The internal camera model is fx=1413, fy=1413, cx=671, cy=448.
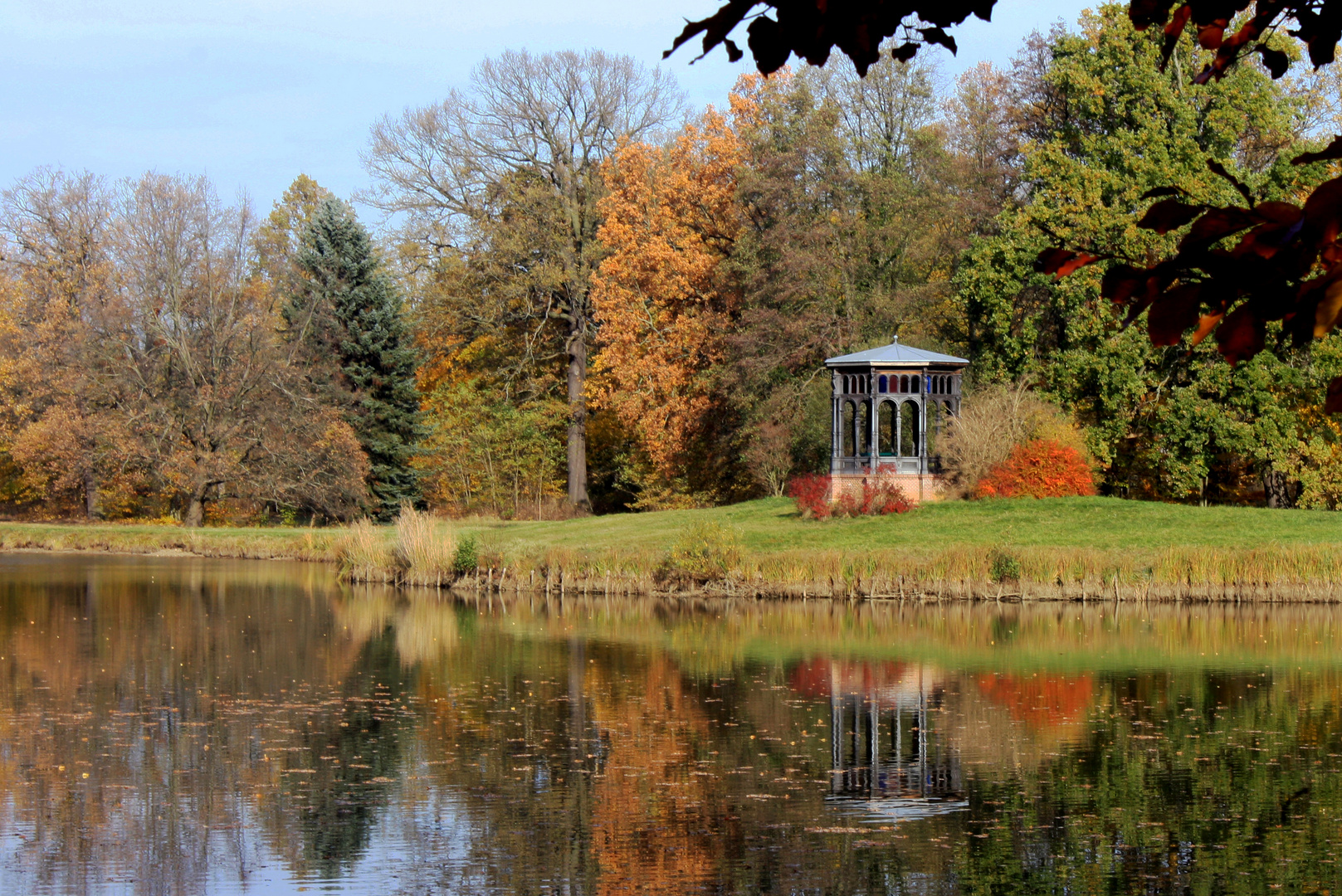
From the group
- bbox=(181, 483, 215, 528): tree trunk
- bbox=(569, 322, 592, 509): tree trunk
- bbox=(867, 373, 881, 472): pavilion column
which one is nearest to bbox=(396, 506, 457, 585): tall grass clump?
bbox=(867, 373, 881, 472): pavilion column

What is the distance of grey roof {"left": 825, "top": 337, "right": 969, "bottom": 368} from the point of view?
100.0 ft

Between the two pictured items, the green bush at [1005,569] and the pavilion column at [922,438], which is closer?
the green bush at [1005,569]

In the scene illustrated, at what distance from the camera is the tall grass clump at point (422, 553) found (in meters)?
25.5

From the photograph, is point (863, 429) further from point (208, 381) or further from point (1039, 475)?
point (208, 381)

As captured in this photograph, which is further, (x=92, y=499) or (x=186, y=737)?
(x=92, y=499)

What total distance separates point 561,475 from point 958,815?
116 ft

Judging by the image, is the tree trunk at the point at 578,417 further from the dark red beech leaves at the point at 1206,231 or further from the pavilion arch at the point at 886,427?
the dark red beech leaves at the point at 1206,231

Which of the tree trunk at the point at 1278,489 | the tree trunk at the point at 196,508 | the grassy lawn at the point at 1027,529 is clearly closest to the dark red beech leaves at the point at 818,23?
the grassy lawn at the point at 1027,529

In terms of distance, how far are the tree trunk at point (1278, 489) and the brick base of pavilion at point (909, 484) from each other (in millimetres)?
8239

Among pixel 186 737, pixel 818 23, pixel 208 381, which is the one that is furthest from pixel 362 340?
pixel 818 23

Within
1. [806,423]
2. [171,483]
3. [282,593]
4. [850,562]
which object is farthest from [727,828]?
[171,483]

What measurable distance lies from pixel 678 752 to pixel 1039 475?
18788mm

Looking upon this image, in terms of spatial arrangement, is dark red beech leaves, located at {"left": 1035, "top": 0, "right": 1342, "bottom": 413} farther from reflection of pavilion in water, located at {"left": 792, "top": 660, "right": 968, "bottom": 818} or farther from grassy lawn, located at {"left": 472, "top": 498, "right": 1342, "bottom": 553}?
grassy lawn, located at {"left": 472, "top": 498, "right": 1342, "bottom": 553}

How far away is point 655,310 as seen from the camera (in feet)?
129
